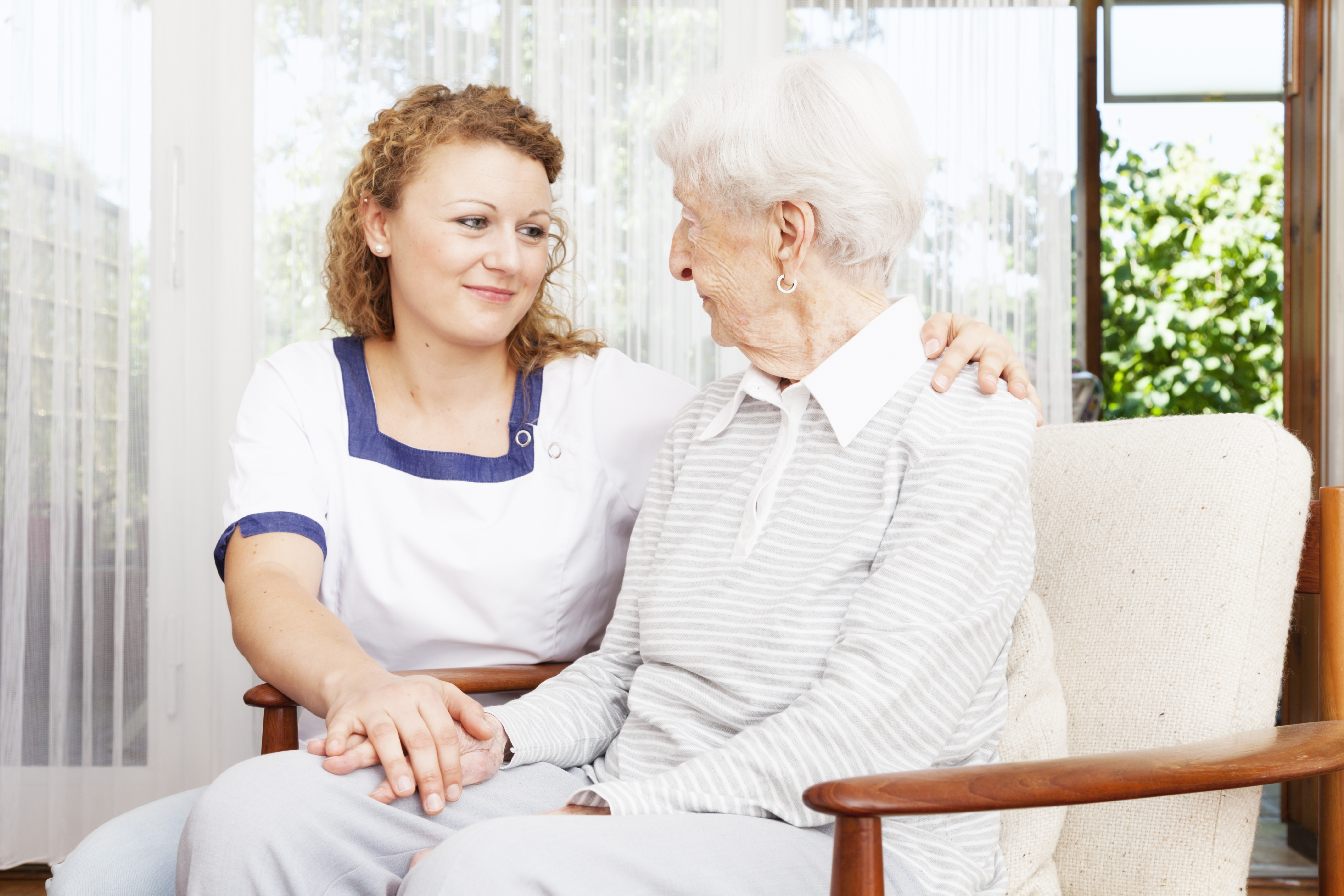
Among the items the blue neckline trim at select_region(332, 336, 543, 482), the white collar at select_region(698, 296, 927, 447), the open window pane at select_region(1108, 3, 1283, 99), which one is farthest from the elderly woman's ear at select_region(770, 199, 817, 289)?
the open window pane at select_region(1108, 3, 1283, 99)

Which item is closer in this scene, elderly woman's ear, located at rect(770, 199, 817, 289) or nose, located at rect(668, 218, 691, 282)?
elderly woman's ear, located at rect(770, 199, 817, 289)

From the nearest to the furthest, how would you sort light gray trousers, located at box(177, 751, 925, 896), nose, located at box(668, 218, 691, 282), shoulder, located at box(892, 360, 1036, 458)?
light gray trousers, located at box(177, 751, 925, 896) < shoulder, located at box(892, 360, 1036, 458) < nose, located at box(668, 218, 691, 282)

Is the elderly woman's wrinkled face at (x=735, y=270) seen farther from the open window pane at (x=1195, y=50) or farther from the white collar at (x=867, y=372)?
the open window pane at (x=1195, y=50)

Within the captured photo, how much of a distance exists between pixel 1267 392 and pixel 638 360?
2710 mm

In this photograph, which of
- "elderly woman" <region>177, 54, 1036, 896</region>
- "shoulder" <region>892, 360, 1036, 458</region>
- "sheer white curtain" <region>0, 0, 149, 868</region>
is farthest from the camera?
"sheer white curtain" <region>0, 0, 149, 868</region>

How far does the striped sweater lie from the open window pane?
9.73 feet

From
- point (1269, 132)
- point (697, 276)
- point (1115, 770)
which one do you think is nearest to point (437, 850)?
point (1115, 770)

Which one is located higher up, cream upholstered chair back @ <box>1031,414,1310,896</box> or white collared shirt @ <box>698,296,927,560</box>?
white collared shirt @ <box>698,296,927,560</box>

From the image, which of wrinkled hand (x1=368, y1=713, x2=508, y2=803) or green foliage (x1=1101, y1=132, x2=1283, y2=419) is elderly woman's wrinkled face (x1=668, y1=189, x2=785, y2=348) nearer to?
wrinkled hand (x1=368, y1=713, x2=508, y2=803)

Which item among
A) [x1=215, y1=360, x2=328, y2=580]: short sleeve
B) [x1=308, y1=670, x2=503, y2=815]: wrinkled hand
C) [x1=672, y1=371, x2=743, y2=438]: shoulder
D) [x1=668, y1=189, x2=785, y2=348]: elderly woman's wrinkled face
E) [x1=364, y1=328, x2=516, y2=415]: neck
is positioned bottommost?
[x1=308, y1=670, x2=503, y2=815]: wrinkled hand

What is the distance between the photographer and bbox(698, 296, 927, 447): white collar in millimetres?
1161

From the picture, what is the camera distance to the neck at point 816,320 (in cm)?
124

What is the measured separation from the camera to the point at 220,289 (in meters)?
2.54

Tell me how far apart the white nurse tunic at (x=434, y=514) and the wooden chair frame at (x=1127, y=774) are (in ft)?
0.44
